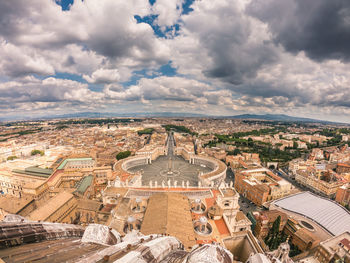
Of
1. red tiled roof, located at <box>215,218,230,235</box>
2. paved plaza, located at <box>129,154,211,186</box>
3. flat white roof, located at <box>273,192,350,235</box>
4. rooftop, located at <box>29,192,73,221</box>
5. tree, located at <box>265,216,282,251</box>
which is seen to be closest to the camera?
red tiled roof, located at <box>215,218,230,235</box>

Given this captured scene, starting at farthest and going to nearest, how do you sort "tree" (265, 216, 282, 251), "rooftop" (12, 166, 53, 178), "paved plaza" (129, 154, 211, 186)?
"paved plaza" (129, 154, 211, 186) → "rooftop" (12, 166, 53, 178) → "tree" (265, 216, 282, 251)

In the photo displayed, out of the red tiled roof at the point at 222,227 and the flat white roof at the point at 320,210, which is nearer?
the red tiled roof at the point at 222,227

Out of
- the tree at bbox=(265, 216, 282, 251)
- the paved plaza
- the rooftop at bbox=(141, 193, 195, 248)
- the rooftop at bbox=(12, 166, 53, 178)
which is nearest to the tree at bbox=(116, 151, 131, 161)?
the paved plaza

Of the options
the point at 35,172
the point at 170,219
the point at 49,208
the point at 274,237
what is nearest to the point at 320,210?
the point at 274,237

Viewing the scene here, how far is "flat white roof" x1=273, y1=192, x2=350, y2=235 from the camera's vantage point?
33.9 meters

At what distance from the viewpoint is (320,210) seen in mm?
38469

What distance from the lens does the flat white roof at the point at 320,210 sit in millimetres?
33944

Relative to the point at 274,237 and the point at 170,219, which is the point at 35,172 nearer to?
the point at 170,219

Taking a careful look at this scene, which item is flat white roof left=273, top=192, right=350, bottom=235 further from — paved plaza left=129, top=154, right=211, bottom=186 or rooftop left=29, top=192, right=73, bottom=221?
rooftop left=29, top=192, right=73, bottom=221

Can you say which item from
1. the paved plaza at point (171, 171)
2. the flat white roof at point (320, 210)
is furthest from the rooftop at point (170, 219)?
the flat white roof at point (320, 210)

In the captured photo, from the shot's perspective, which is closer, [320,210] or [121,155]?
[320,210]

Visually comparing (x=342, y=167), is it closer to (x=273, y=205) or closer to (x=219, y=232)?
(x=273, y=205)

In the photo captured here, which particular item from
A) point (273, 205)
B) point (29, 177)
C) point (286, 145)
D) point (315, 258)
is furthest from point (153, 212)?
point (286, 145)

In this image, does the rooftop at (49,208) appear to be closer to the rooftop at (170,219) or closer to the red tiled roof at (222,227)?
the rooftop at (170,219)
